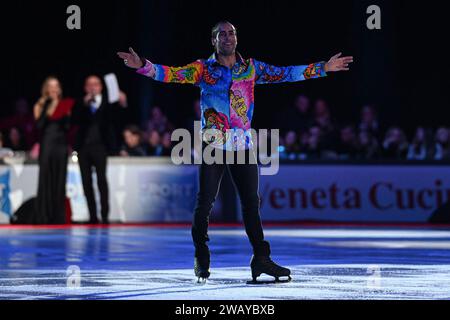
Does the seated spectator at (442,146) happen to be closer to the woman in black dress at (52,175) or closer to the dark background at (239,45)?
the dark background at (239,45)

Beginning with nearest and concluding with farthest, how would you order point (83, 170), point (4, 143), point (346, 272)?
point (346, 272)
point (83, 170)
point (4, 143)

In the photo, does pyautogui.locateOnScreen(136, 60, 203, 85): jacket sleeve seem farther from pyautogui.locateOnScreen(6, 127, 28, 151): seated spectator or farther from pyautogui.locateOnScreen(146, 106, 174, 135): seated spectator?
pyautogui.locateOnScreen(6, 127, 28, 151): seated spectator

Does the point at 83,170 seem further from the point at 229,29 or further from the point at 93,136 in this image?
the point at 229,29

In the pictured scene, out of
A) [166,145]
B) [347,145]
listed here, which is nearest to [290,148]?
[347,145]

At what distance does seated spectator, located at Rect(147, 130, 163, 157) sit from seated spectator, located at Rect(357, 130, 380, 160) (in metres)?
3.18

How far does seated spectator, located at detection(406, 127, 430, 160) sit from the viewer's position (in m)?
19.0

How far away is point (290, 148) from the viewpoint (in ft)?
62.8

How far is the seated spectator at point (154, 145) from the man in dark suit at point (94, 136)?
90cm

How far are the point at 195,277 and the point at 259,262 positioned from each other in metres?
0.68

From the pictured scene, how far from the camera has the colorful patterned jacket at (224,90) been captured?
8578 millimetres

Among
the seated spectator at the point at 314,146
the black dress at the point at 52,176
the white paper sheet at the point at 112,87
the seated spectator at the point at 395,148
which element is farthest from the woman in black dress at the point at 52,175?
the seated spectator at the point at 395,148

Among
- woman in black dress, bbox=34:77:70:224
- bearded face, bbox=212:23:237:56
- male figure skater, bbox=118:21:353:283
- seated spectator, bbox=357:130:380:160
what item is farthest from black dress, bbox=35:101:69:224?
bearded face, bbox=212:23:237:56

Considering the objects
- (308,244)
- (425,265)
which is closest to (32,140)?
(308,244)

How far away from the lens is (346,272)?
963cm
